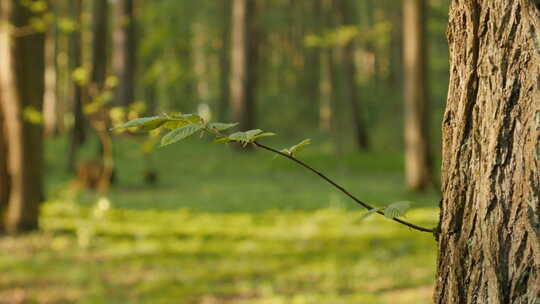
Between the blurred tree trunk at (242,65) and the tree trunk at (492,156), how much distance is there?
2001 centimetres

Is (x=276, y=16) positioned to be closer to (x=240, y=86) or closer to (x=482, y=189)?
(x=240, y=86)

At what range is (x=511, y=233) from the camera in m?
1.28

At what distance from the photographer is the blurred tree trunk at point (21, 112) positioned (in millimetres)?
8070

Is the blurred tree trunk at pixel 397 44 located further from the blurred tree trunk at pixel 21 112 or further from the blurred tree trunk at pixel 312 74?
the blurred tree trunk at pixel 21 112

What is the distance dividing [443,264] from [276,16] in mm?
29786

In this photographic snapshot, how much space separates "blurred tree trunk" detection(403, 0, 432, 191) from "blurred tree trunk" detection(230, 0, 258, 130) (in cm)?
981

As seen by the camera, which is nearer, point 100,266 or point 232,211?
point 100,266

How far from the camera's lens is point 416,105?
12195 millimetres

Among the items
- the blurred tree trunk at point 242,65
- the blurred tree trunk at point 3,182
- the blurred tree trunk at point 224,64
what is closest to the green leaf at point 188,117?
the blurred tree trunk at point 3,182

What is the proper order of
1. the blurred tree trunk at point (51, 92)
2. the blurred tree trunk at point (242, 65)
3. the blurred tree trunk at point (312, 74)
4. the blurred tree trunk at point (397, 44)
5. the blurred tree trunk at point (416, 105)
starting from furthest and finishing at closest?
the blurred tree trunk at point (312, 74)
the blurred tree trunk at point (397, 44)
the blurred tree trunk at point (51, 92)
the blurred tree trunk at point (242, 65)
the blurred tree trunk at point (416, 105)

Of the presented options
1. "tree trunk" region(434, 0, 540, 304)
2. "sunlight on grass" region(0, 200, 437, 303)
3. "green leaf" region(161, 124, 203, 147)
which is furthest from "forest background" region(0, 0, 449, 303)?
"tree trunk" region(434, 0, 540, 304)

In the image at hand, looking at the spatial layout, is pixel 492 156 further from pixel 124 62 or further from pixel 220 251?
pixel 124 62

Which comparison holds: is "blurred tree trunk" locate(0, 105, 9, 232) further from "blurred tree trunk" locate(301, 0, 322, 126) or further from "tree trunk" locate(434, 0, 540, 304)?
"blurred tree trunk" locate(301, 0, 322, 126)

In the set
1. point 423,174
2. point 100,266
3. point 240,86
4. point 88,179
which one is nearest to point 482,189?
point 100,266
